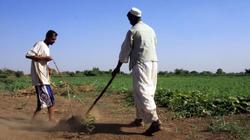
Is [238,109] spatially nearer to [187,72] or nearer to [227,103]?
[227,103]

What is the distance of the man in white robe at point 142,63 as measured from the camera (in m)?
7.11

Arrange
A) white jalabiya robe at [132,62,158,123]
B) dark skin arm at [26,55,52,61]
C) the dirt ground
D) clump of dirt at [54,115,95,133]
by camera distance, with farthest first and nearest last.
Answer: dark skin arm at [26,55,52,61] → clump of dirt at [54,115,95,133] → the dirt ground → white jalabiya robe at [132,62,158,123]

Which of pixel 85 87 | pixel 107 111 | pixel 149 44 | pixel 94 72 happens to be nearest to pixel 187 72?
pixel 94 72

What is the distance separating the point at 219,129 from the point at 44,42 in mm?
3661

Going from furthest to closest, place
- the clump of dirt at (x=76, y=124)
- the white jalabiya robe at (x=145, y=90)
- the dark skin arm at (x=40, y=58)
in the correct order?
the dark skin arm at (x=40, y=58) → the clump of dirt at (x=76, y=124) → the white jalabiya robe at (x=145, y=90)

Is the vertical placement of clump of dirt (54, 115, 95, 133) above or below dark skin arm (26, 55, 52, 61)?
below

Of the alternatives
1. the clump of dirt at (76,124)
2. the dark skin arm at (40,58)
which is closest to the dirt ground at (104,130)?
the clump of dirt at (76,124)

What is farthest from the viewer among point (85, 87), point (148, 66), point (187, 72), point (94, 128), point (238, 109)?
point (187, 72)

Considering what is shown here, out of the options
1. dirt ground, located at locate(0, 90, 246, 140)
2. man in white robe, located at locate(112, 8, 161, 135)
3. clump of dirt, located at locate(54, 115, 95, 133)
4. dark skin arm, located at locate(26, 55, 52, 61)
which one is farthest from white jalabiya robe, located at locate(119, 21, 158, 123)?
dark skin arm, located at locate(26, 55, 52, 61)

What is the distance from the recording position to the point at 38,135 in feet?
24.9

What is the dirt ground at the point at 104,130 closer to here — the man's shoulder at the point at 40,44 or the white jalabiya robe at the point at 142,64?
the white jalabiya robe at the point at 142,64

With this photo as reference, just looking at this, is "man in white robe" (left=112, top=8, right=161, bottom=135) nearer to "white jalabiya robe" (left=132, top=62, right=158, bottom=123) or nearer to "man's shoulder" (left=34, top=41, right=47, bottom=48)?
"white jalabiya robe" (left=132, top=62, right=158, bottom=123)

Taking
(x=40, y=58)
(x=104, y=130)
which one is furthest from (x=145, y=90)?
(x=40, y=58)

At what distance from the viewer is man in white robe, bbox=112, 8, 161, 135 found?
7105mm
